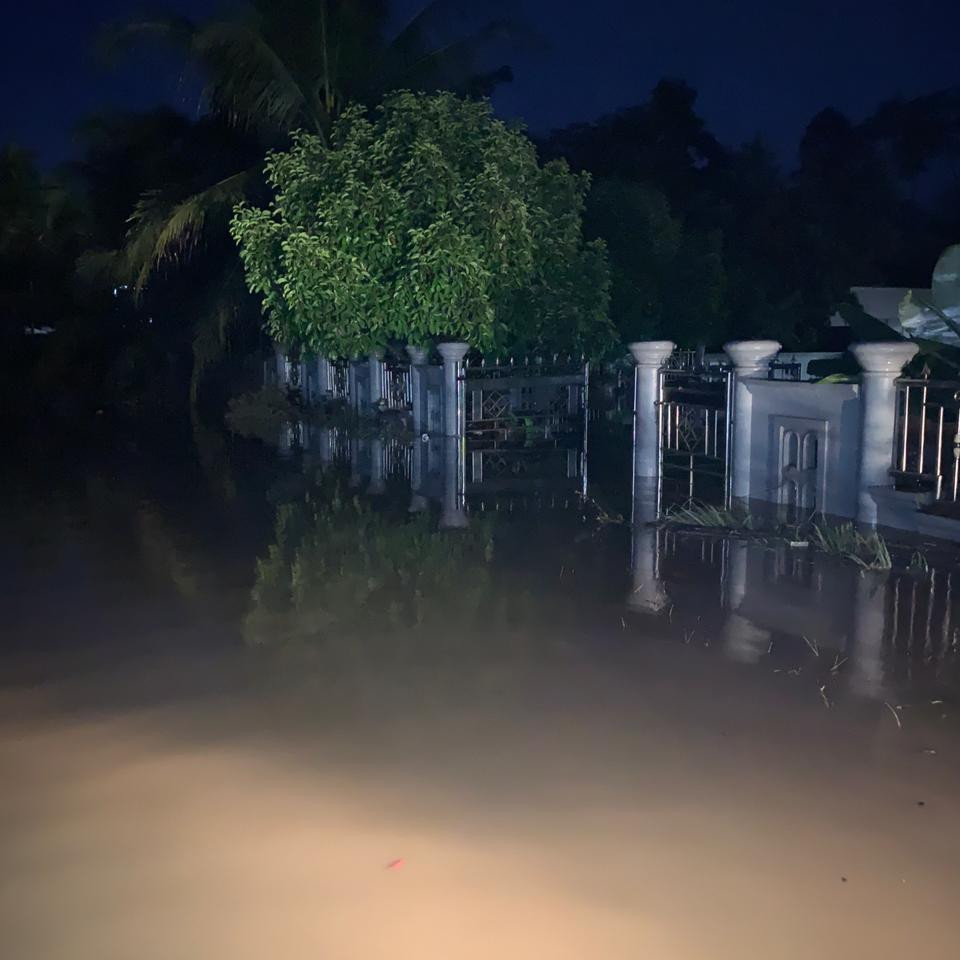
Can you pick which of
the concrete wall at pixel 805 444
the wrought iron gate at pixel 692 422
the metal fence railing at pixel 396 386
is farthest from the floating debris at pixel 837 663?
the metal fence railing at pixel 396 386

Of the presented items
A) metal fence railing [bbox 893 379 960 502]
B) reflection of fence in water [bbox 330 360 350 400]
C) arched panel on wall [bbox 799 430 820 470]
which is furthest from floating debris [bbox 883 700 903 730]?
reflection of fence in water [bbox 330 360 350 400]

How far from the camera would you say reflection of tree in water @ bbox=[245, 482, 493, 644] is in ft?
25.5

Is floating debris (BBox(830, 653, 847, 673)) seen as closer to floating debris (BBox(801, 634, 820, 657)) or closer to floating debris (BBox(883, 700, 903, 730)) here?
floating debris (BBox(801, 634, 820, 657))

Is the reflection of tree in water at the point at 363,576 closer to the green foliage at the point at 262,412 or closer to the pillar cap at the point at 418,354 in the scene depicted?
the pillar cap at the point at 418,354

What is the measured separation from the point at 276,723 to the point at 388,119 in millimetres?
14372

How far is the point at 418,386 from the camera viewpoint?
824 inches

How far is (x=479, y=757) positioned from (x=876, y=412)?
665 centimetres

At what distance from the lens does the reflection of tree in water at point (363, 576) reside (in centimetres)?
776

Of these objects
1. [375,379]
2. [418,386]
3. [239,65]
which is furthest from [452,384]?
[239,65]

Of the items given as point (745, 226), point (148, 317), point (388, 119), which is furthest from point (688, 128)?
point (388, 119)

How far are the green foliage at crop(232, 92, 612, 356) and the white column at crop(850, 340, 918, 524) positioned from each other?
8048 mm

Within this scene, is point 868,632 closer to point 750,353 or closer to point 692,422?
point 750,353

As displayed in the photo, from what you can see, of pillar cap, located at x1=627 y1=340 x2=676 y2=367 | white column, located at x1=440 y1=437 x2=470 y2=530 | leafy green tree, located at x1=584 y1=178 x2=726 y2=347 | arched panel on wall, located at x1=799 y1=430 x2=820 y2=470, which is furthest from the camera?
leafy green tree, located at x1=584 y1=178 x2=726 y2=347

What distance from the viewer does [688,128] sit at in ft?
120
